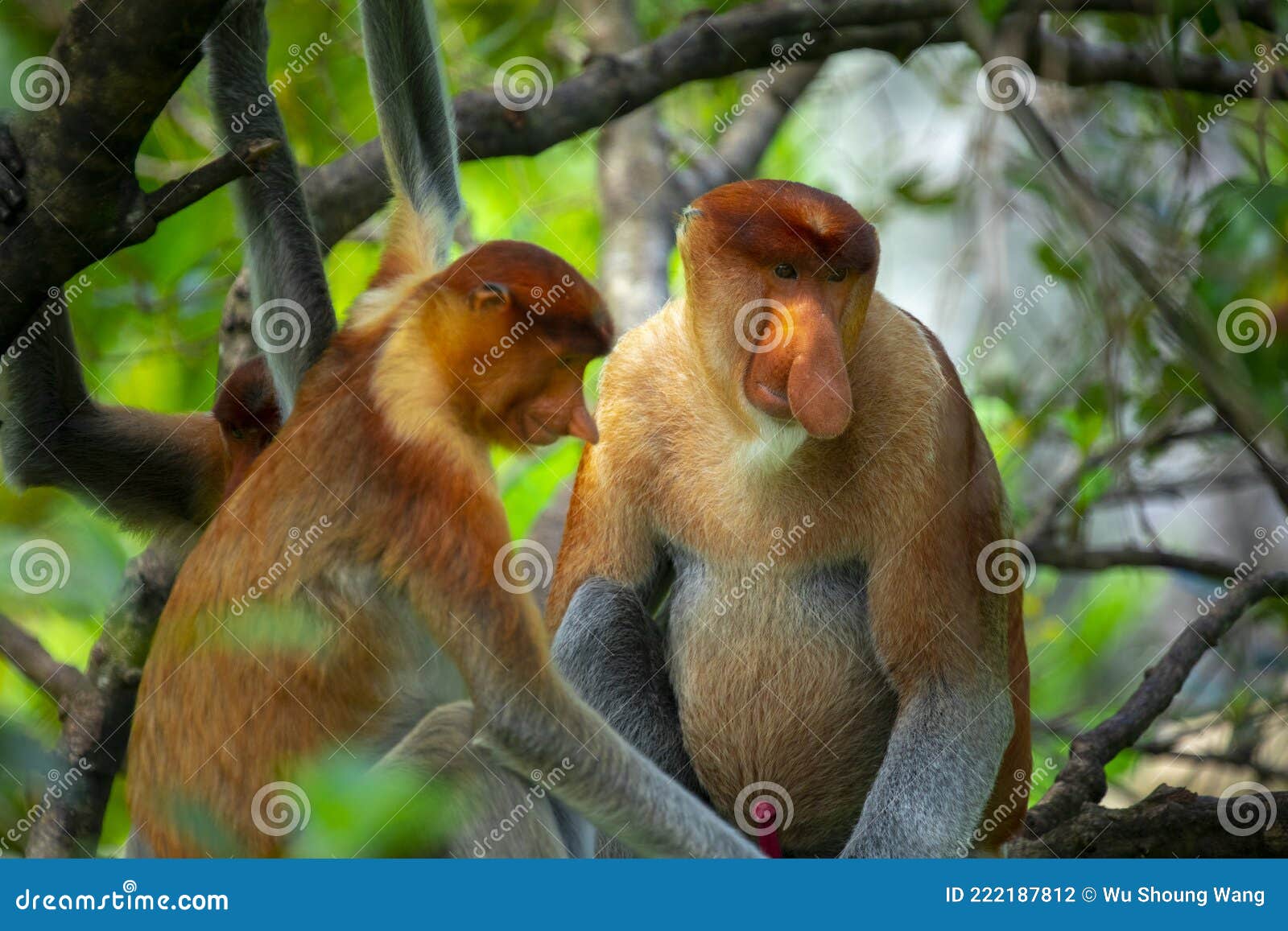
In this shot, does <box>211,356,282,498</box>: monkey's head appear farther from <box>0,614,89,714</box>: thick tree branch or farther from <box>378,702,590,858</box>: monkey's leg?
<box>378,702,590,858</box>: monkey's leg

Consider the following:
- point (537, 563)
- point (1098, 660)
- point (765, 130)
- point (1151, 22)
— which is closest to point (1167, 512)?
point (1098, 660)

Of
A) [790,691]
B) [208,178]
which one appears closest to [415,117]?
[208,178]

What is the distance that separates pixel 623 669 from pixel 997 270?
1.87 meters

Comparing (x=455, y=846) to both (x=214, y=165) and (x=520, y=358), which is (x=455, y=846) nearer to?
(x=520, y=358)

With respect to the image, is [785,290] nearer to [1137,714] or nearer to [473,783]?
[473,783]

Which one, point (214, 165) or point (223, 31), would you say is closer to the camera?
point (214, 165)

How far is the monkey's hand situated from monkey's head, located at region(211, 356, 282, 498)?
789 mm

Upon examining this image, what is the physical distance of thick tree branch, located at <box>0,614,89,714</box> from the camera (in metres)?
3.04

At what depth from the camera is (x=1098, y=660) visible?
17.1ft

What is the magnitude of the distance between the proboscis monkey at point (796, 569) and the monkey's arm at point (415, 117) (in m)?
0.59

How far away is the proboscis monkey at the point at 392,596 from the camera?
2529 mm

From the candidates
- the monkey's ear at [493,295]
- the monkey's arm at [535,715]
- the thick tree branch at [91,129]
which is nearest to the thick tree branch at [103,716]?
the thick tree branch at [91,129]

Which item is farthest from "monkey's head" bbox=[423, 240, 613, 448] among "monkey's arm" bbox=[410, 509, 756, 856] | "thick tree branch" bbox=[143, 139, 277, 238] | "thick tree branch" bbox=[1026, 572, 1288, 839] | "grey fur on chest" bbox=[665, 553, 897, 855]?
"thick tree branch" bbox=[1026, 572, 1288, 839]

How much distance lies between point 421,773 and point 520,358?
817mm
